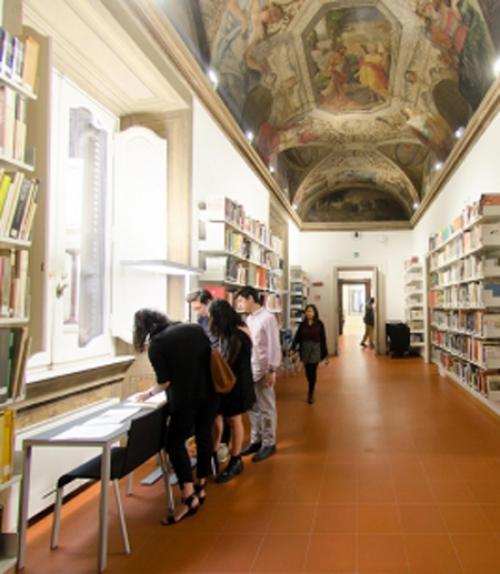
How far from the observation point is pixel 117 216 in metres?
4.78

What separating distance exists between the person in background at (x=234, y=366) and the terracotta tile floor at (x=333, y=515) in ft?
0.73

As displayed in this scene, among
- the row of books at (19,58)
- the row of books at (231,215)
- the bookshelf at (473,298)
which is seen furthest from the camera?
the bookshelf at (473,298)

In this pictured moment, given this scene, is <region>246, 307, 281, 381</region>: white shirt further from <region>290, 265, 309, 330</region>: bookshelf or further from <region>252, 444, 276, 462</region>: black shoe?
<region>290, 265, 309, 330</region>: bookshelf

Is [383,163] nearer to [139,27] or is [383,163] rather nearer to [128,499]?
[139,27]

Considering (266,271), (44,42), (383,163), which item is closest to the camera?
(44,42)

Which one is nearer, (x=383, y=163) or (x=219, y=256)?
(x=219, y=256)

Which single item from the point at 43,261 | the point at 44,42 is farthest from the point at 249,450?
the point at 44,42

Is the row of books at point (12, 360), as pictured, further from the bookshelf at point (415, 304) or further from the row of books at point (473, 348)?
the bookshelf at point (415, 304)

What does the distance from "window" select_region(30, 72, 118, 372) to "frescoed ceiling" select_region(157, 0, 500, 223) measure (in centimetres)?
152

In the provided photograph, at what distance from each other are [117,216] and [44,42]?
2.37m

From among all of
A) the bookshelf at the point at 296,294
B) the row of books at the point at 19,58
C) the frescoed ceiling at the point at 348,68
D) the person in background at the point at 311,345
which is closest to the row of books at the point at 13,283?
the row of books at the point at 19,58

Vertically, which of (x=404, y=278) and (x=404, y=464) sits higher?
(x=404, y=278)

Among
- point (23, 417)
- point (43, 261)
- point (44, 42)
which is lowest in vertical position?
point (23, 417)

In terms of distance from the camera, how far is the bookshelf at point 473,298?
5980 millimetres
